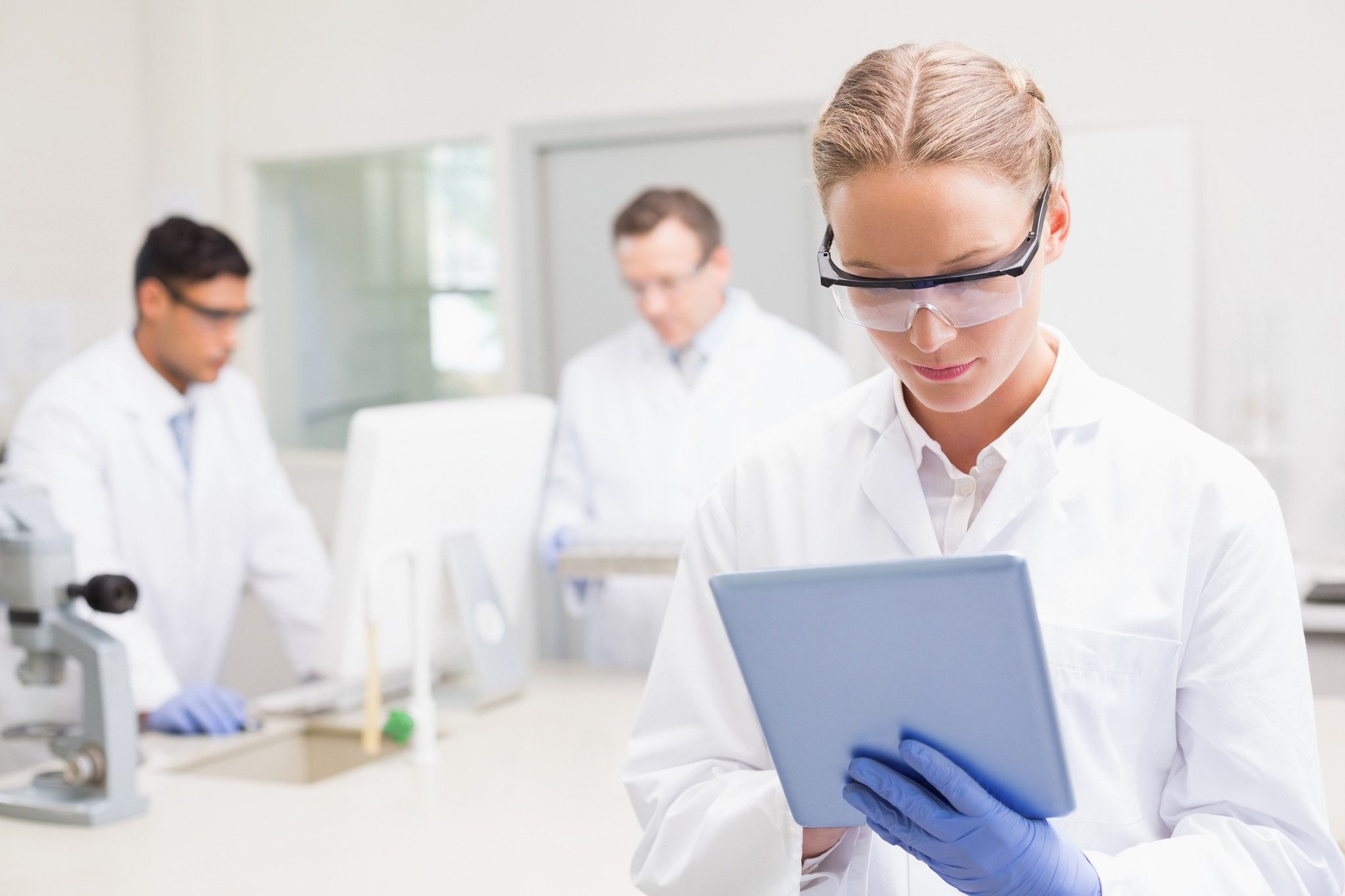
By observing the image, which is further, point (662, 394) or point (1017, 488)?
point (662, 394)

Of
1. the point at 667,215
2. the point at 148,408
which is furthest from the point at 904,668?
the point at 148,408

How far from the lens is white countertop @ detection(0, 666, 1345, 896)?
151 cm

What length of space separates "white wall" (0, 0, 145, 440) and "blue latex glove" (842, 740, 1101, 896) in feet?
11.9

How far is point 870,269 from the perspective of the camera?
98 centimetres

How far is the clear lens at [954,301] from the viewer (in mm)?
968

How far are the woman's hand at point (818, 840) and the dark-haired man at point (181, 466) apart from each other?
5.91ft

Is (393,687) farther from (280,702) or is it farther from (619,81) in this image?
(619,81)

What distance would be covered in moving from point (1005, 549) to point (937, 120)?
0.35 m

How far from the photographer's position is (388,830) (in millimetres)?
1667

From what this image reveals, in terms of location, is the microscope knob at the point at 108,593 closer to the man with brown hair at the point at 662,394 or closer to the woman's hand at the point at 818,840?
the man with brown hair at the point at 662,394

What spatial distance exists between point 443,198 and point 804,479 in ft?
10.4

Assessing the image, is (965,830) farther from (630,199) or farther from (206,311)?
(630,199)

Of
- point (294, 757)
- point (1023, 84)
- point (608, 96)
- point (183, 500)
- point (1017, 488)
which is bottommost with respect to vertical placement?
point (294, 757)

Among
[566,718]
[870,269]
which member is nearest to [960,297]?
[870,269]
